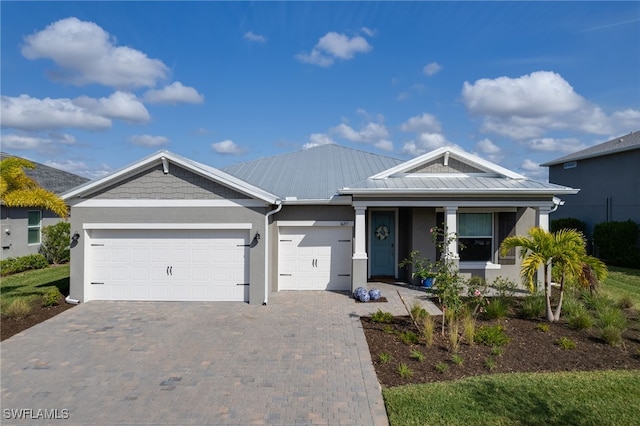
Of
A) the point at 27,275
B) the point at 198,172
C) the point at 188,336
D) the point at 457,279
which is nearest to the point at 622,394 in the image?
the point at 457,279

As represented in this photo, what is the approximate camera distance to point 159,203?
12.0 meters

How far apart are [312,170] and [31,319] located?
34.1 feet

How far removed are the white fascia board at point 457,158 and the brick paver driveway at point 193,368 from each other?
539 centimetres

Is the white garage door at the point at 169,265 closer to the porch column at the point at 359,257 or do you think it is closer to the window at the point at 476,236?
the porch column at the point at 359,257

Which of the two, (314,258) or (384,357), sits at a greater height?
(314,258)

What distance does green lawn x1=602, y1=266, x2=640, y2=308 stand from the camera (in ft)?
42.8

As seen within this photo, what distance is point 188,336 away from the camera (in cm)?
920

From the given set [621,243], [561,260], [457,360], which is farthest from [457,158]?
[621,243]

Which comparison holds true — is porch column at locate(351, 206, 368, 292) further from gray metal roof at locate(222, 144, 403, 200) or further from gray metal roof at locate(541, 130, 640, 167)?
gray metal roof at locate(541, 130, 640, 167)

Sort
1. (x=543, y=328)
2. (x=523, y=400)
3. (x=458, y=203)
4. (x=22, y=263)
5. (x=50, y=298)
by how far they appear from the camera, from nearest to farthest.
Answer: (x=523, y=400)
(x=543, y=328)
(x=50, y=298)
(x=458, y=203)
(x=22, y=263)

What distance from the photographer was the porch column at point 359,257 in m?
12.8

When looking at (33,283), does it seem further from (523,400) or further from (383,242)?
(523,400)

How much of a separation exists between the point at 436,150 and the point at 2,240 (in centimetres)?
1789

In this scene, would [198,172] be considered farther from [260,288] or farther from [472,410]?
[472,410]
